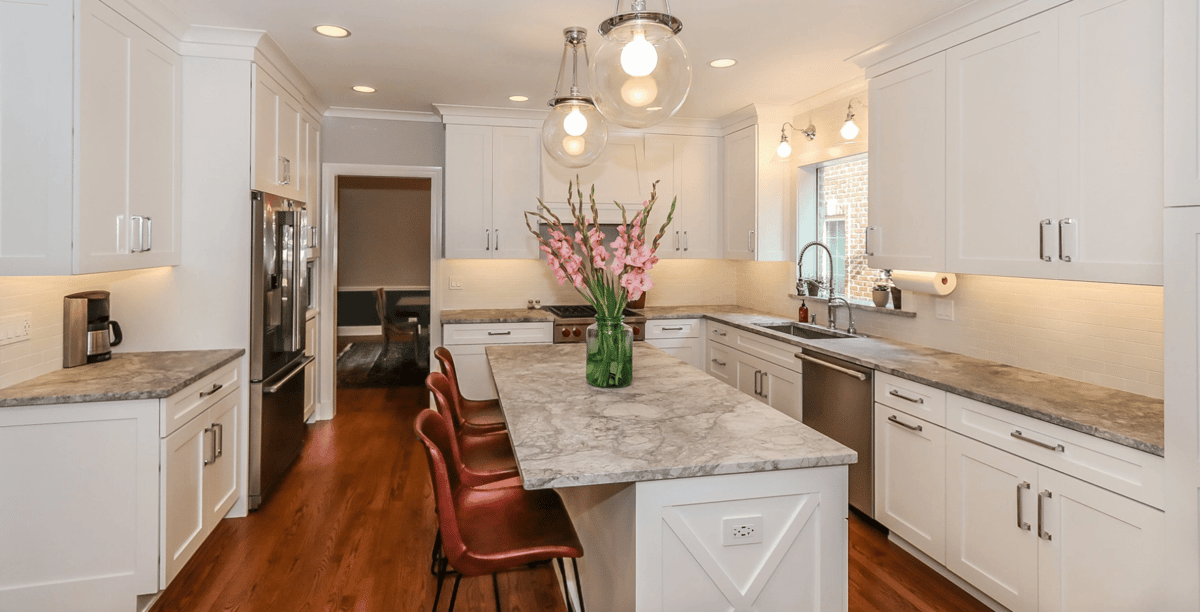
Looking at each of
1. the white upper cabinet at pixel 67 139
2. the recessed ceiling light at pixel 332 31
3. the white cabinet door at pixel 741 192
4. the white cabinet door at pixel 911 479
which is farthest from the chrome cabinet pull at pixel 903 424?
the white upper cabinet at pixel 67 139

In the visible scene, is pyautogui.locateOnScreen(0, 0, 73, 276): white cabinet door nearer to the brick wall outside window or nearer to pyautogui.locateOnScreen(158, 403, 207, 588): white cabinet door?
pyautogui.locateOnScreen(158, 403, 207, 588): white cabinet door

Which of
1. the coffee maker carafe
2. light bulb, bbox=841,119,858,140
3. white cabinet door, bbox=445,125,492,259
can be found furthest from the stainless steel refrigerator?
light bulb, bbox=841,119,858,140

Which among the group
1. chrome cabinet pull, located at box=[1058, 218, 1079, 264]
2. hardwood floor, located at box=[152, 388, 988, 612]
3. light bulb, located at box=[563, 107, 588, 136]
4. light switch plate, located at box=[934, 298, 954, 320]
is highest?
light bulb, located at box=[563, 107, 588, 136]

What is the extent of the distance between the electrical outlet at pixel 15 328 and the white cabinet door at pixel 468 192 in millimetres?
2648

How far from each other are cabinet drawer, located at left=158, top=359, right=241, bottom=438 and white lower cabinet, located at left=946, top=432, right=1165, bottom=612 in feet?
10.3

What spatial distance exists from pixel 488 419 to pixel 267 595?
1.18 m

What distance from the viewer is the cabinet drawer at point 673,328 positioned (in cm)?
505

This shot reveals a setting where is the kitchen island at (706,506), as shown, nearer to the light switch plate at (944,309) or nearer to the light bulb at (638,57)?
the light bulb at (638,57)

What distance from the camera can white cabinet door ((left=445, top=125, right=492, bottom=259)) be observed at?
491cm

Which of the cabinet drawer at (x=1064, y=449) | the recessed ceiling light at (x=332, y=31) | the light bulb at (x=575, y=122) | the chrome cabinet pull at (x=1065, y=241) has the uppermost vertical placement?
the recessed ceiling light at (x=332, y=31)

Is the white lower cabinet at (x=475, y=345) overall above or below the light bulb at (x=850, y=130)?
below

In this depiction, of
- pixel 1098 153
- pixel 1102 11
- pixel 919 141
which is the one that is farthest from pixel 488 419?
pixel 1102 11

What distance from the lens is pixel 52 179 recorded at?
229 centimetres

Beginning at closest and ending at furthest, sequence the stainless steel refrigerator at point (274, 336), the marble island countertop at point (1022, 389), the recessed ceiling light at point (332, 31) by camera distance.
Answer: the marble island countertop at point (1022, 389) → the recessed ceiling light at point (332, 31) → the stainless steel refrigerator at point (274, 336)
